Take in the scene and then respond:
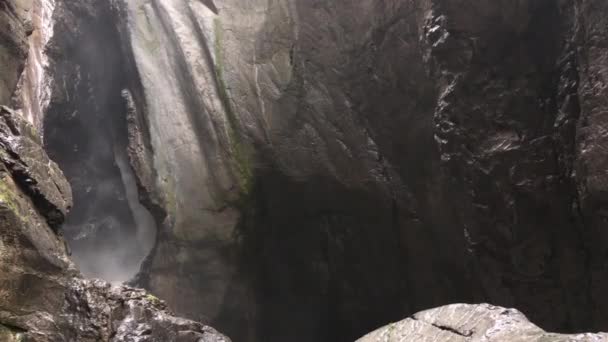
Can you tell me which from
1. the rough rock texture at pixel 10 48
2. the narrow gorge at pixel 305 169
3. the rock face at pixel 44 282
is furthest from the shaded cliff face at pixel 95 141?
the rock face at pixel 44 282

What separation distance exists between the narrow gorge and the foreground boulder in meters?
0.02

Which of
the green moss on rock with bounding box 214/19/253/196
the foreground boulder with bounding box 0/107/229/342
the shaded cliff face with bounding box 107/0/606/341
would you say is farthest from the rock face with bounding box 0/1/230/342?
the green moss on rock with bounding box 214/19/253/196

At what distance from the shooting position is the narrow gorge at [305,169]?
5.13m

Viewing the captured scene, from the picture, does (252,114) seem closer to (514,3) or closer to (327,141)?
(327,141)

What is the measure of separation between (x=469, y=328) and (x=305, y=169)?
15.0 feet

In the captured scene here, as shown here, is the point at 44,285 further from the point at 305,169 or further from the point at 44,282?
the point at 305,169

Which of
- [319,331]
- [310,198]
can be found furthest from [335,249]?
[319,331]

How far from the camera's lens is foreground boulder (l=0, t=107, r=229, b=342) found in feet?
14.8

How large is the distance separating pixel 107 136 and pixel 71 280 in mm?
6499

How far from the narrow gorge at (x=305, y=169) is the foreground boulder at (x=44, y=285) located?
0.08 feet

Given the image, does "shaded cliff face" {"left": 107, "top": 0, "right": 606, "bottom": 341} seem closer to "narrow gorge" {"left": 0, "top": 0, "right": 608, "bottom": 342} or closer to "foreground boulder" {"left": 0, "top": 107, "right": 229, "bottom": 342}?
"narrow gorge" {"left": 0, "top": 0, "right": 608, "bottom": 342}

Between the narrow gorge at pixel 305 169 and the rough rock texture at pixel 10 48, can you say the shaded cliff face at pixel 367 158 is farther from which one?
the rough rock texture at pixel 10 48

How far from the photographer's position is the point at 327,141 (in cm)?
789

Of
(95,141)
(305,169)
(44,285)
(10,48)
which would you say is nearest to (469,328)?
(44,285)
